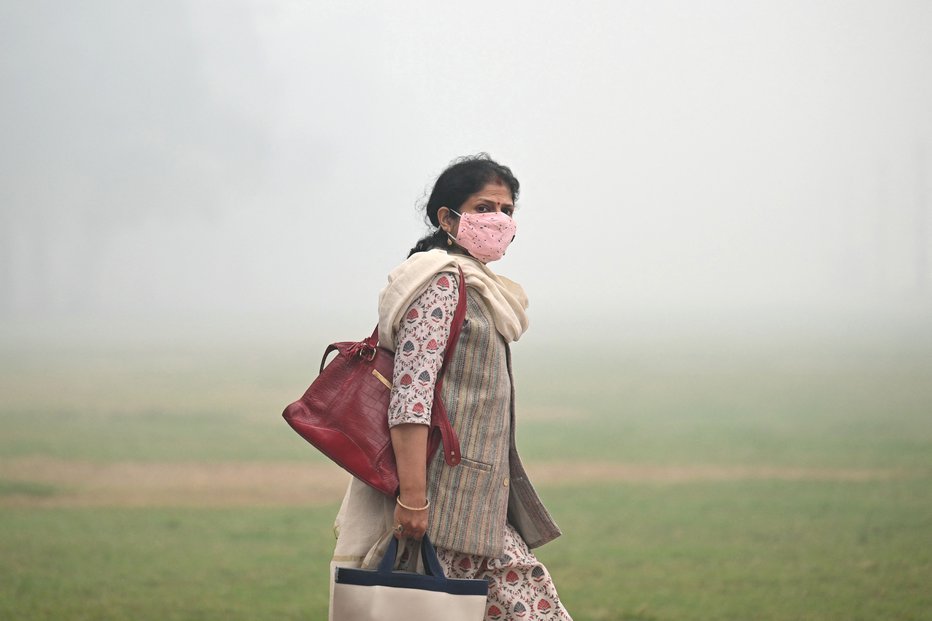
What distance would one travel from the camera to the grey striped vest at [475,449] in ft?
6.26

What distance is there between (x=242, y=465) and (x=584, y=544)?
12.1 feet

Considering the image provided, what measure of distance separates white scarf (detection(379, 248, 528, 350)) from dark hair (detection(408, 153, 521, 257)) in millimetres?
96

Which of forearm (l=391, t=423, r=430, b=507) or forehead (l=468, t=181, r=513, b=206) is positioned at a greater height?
forehead (l=468, t=181, r=513, b=206)

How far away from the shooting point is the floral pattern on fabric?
1954mm

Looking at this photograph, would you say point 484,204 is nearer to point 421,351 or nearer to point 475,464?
point 421,351

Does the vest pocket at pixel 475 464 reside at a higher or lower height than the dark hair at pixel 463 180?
lower

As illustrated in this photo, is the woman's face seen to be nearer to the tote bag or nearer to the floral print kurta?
the floral print kurta

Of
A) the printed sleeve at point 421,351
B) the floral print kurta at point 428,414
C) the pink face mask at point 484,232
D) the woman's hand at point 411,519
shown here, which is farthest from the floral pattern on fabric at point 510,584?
the pink face mask at point 484,232

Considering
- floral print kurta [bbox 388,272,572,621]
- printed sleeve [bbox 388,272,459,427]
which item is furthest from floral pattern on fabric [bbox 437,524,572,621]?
printed sleeve [bbox 388,272,459,427]

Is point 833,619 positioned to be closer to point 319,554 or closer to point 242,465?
point 319,554

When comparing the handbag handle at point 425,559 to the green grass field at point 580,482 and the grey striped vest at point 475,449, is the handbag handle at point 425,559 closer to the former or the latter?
the grey striped vest at point 475,449

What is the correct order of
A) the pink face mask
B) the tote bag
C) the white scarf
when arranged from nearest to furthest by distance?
the tote bag
the white scarf
the pink face mask

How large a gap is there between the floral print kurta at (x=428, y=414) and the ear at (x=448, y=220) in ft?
0.53

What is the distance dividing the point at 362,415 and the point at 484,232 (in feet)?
1.31
